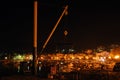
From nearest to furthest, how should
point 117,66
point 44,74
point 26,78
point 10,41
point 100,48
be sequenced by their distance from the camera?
point 26,78 < point 44,74 < point 117,66 < point 10,41 < point 100,48

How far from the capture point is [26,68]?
16281 millimetres

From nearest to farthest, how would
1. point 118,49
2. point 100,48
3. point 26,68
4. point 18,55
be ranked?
point 26,68, point 118,49, point 18,55, point 100,48

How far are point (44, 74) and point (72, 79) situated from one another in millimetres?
1778

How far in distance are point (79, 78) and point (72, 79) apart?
0.44 metres

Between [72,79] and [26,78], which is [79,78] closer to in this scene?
[72,79]

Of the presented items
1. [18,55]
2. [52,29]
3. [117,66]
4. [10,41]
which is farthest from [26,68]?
[18,55]

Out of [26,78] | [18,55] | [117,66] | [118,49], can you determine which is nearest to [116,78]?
[26,78]

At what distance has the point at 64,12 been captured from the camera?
14.2 metres

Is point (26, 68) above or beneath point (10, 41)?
beneath

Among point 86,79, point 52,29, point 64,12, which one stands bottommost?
point 86,79

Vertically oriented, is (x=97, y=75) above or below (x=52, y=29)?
below

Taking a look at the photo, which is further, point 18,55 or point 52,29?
point 18,55

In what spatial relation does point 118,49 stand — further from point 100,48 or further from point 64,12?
point 64,12

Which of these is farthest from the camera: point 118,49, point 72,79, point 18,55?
point 18,55
